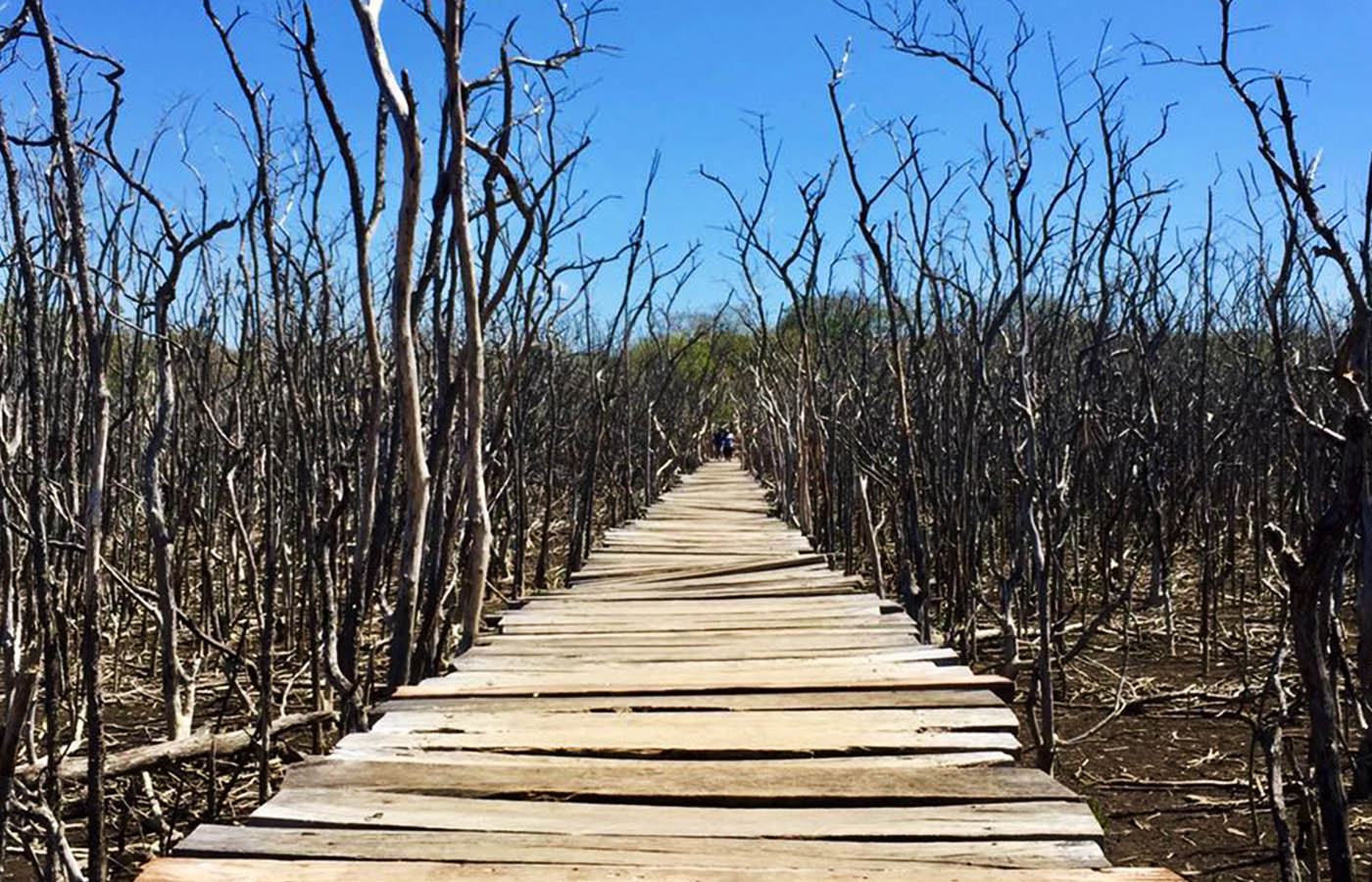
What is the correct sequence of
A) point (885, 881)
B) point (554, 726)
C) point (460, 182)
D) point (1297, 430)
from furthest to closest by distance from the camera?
point (1297, 430)
point (460, 182)
point (554, 726)
point (885, 881)

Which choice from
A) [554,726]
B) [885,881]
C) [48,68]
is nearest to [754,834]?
[885,881]

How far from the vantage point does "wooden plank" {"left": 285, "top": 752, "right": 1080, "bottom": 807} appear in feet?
6.72

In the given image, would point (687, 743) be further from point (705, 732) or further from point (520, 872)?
point (520, 872)

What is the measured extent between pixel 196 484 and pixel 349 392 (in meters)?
1.58

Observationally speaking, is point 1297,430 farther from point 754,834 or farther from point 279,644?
point 279,644

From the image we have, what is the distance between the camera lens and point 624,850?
1.80 m

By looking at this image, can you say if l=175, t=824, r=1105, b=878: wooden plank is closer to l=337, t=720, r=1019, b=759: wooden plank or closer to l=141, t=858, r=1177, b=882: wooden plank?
l=141, t=858, r=1177, b=882: wooden plank

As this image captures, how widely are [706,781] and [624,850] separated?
361 mm

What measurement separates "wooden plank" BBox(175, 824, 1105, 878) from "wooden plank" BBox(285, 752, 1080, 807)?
0.66ft

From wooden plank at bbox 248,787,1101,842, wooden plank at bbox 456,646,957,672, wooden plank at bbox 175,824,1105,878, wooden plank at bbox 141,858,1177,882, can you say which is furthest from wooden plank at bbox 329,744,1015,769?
wooden plank at bbox 456,646,957,672

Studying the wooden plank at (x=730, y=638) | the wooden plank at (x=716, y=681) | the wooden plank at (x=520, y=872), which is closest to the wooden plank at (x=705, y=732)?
the wooden plank at (x=716, y=681)

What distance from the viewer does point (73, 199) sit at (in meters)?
2.27

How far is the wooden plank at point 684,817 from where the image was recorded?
6.12 ft

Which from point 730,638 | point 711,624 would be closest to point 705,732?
point 730,638
